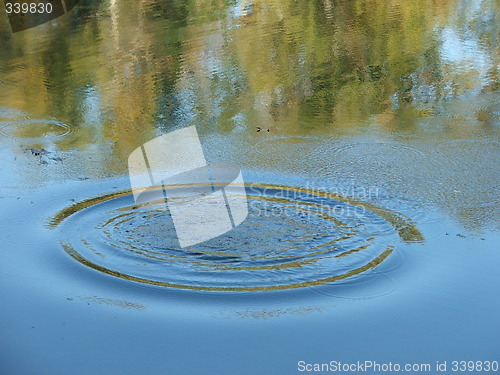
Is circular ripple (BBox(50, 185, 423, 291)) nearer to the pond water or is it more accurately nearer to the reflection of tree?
the pond water

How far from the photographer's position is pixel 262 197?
4.28 metres

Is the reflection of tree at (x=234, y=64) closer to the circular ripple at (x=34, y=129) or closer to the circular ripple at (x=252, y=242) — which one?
the circular ripple at (x=34, y=129)

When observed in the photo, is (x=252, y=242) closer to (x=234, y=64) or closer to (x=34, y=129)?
(x=34, y=129)

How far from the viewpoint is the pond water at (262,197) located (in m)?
2.96

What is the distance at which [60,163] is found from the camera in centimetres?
486

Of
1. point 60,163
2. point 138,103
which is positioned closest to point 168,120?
point 138,103

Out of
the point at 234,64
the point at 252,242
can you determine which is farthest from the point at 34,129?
the point at 252,242

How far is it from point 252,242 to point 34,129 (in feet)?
7.78

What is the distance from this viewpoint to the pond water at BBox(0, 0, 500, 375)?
2.96 meters

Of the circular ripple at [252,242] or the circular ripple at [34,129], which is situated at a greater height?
the circular ripple at [34,129]

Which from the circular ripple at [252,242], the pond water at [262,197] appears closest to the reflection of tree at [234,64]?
the pond water at [262,197]

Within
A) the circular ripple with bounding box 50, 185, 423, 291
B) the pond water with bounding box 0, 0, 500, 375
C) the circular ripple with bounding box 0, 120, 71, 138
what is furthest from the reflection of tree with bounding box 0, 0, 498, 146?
the circular ripple with bounding box 50, 185, 423, 291

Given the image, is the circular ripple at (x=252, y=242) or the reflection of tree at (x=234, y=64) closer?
the circular ripple at (x=252, y=242)

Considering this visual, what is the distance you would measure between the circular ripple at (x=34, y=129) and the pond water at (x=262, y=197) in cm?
2
